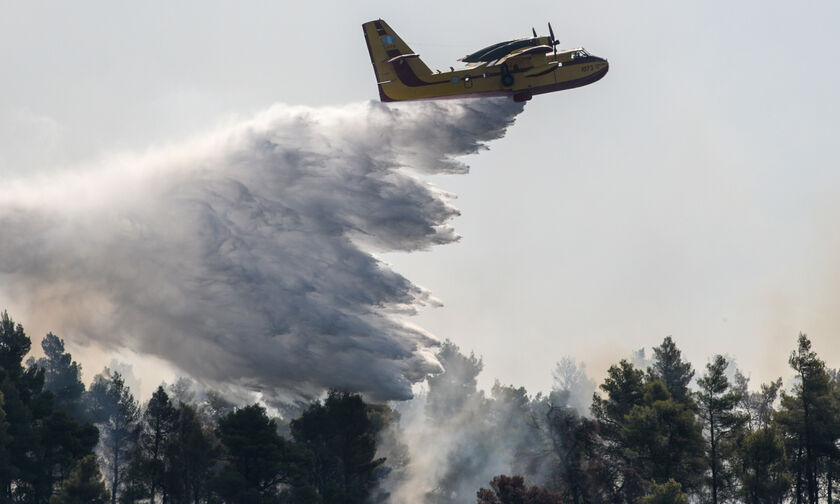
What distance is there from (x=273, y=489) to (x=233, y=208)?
15356 millimetres

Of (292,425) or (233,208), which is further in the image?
(292,425)

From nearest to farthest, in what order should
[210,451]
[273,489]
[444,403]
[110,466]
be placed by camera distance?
1. [273,489]
2. [210,451]
3. [110,466]
4. [444,403]

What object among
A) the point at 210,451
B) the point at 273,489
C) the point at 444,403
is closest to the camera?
the point at 273,489

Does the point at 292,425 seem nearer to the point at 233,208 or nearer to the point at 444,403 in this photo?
the point at 233,208

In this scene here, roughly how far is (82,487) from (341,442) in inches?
575

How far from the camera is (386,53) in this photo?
6231 centimetres

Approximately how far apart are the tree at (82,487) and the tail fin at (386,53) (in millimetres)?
24887

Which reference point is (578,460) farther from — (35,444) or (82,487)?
(35,444)

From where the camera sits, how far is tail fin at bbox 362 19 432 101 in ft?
197

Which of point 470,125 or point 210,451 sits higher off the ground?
point 470,125

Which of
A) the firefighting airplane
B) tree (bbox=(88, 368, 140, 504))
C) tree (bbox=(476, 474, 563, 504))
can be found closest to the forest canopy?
tree (bbox=(476, 474, 563, 504))

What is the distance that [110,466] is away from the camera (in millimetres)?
98250

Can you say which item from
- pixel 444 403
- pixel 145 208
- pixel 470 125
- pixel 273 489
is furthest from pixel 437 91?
pixel 444 403

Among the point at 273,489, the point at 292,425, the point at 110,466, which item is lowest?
the point at 273,489
